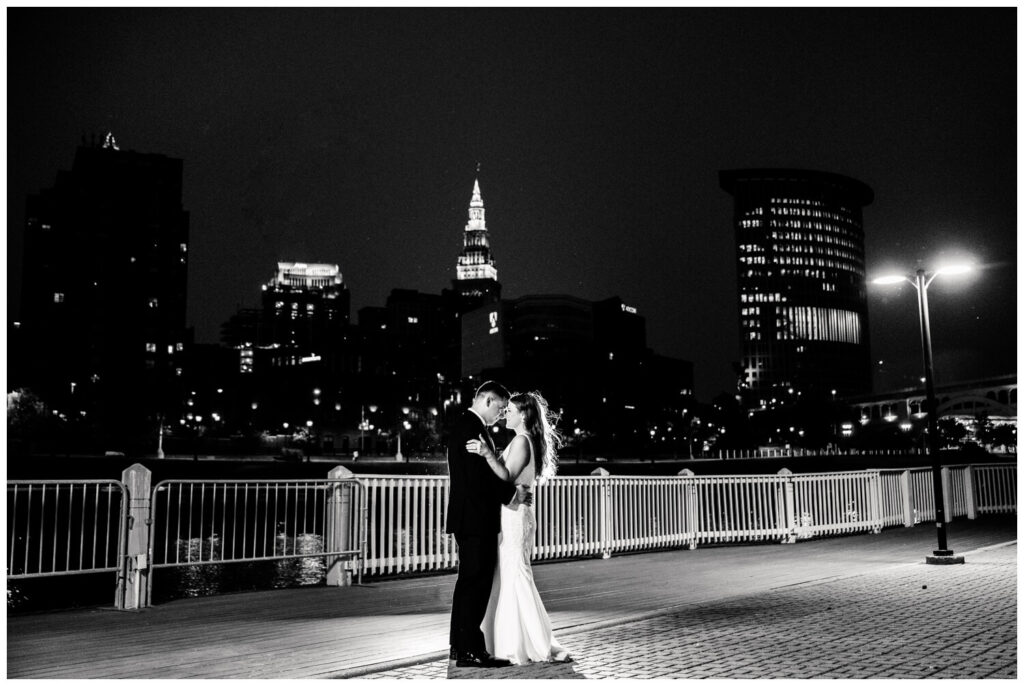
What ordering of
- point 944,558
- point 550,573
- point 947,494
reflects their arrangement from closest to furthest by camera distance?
point 550,573 < point 944,558 < point 947,494

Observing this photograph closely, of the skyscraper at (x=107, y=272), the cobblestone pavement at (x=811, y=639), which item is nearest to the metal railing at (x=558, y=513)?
the cobblestone pavement at (x=811, y=639)

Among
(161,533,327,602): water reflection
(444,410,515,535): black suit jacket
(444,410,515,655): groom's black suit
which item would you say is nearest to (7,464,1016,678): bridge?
(444,410,515,655): groom's black suit

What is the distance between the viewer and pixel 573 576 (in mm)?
12633

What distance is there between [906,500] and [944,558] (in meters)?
8.34

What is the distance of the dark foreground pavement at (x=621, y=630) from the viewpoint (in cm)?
648

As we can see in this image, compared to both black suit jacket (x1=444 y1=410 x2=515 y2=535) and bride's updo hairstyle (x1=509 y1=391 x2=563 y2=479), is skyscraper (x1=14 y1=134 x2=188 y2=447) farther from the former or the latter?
black suit jacket (x1=444 y1=410 x2=515 y2=535)

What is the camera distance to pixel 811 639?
296 inches

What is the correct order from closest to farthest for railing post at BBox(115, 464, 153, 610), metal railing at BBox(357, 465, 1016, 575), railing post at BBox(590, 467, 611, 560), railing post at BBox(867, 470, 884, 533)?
railing post at BBox(115, 464, 153, 610)
metal railing at BBox(357, 465, 1016, 575)
railing post at BBox(590, 467, 611, 560)
railing post at BBox(867, 470, 884, 533)

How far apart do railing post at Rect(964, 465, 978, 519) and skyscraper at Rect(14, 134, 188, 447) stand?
109870 millimetres

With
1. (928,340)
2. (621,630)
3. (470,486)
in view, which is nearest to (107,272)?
(928,340)

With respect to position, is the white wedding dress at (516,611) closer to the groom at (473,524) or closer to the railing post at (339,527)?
the groom at (473,524)

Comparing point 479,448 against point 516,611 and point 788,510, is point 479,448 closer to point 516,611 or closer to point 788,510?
point 516,611

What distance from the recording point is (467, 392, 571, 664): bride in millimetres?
6684

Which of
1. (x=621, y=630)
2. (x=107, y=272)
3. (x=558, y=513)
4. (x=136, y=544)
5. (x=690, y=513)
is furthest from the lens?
(x=107, y=272)
